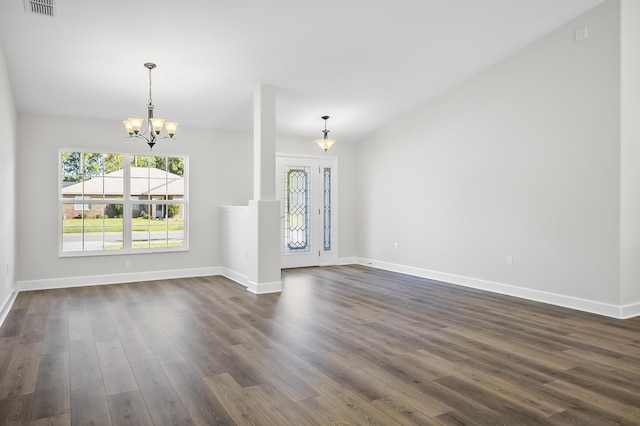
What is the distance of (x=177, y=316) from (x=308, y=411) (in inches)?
103

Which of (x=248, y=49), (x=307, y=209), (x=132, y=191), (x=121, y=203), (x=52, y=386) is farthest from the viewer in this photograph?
(x=307, y=209)

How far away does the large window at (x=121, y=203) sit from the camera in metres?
6.41

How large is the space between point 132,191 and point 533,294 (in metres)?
6.01

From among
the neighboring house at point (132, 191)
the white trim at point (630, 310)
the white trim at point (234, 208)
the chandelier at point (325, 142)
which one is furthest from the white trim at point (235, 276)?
the white trim at point (630, 310)

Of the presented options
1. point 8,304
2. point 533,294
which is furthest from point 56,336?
point 533,294

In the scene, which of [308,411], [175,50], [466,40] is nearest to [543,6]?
[466,40]

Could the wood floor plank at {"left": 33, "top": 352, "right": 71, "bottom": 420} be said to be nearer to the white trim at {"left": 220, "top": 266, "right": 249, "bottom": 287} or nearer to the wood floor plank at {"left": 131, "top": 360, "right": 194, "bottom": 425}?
the wood floor plank at {"left": 131, "top": 360, "right": 194, "bottom": 425}

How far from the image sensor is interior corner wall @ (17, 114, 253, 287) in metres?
6.05

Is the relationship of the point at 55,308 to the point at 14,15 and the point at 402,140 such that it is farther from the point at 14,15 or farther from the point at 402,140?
the point at 402,140

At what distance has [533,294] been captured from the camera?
17.6 ft

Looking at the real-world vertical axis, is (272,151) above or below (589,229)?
above

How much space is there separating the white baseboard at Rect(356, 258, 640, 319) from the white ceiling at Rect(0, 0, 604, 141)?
9.42 feet

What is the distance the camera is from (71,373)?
3.01 m

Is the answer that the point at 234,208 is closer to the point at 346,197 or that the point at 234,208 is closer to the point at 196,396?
the point at 346,197
